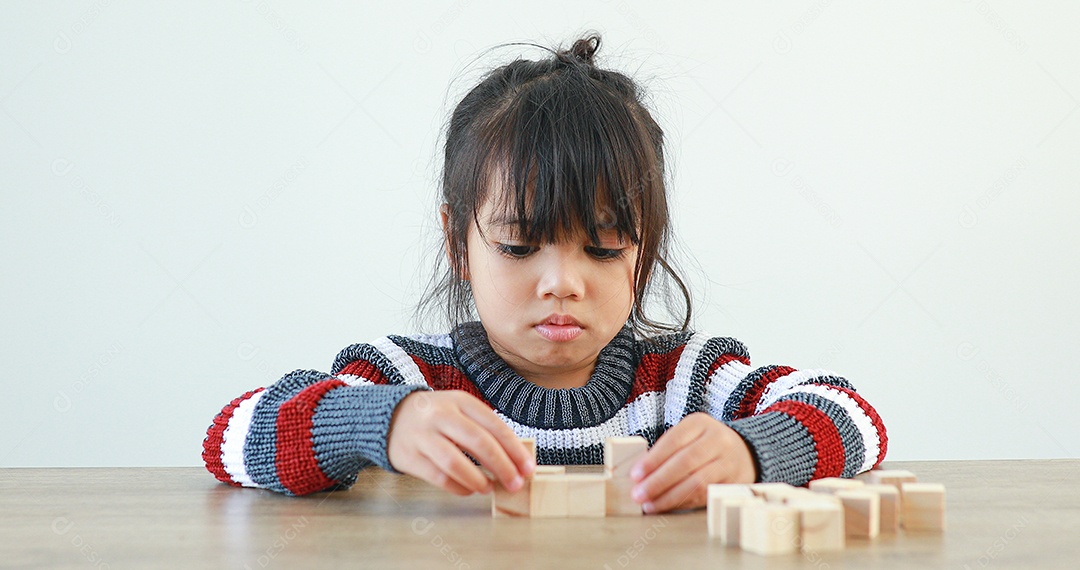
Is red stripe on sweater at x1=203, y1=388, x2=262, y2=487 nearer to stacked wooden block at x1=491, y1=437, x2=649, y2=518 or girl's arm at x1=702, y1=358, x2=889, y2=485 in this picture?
stacked wooden block at x1=491, y1=437, x2=649, y2=518

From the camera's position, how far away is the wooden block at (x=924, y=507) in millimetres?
608

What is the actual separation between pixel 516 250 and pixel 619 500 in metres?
0.39

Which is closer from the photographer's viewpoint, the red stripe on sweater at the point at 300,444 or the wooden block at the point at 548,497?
the wooden block at the point at 548,497

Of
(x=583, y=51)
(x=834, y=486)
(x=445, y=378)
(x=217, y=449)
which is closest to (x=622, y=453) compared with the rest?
(x=834, y=486)

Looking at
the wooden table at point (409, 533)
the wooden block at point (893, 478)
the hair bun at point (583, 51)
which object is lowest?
the wooden table at point (409, 533)

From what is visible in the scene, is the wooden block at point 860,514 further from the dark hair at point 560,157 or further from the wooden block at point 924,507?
the dark hair at point 560,157

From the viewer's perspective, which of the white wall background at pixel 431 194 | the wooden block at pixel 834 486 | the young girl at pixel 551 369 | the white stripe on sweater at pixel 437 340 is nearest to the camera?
the wooden block at pixel 834 486

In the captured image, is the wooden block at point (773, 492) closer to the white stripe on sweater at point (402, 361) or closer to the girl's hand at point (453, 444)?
the girl's hand at point (453, 444)

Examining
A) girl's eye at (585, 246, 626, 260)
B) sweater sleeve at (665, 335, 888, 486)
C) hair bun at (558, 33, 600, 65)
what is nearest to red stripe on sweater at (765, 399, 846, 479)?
sweater sleeve at (665, 335, 888, 486)

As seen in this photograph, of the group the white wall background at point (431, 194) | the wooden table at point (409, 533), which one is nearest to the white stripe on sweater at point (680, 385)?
the wooden table at point (409, 533)

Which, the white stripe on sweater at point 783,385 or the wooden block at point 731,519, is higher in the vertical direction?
the white stripe on sweater at point 783,385

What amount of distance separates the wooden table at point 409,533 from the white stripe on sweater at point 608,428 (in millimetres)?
310

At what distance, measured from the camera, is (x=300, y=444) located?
0.80 metres

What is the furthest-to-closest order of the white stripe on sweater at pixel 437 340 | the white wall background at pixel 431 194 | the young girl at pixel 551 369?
the white wall background at pixel 431 194 < the white stripe on sweater at pixel 437 340 < the young girl at pixel 551 369
